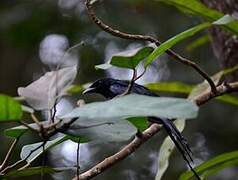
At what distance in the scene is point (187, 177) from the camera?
1459 millimetres

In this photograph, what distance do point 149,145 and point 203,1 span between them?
57.3 inches

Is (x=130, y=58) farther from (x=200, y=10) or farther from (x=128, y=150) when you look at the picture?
(x=200, y=10)

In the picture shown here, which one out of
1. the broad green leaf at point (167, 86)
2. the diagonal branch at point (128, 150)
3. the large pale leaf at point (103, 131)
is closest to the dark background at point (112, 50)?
the broad green leaf at point (167, 86)

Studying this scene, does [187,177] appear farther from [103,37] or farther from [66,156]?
[103,37]

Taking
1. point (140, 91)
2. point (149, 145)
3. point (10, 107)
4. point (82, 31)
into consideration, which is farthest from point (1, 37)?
point (10, 107)

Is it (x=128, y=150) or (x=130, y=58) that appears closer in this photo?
(x=130, y=58)

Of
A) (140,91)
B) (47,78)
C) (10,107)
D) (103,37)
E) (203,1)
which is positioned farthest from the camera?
(103,37)

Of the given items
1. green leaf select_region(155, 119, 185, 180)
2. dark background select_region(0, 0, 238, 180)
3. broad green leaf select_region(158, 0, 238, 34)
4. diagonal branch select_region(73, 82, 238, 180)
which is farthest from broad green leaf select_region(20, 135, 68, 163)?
dark background select_region(0, 0, 238, 180)

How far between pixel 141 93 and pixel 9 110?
387mm

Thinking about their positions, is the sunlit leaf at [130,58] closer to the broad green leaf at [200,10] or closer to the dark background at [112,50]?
the broad green leaf at [200,10]

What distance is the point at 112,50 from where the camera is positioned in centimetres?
350

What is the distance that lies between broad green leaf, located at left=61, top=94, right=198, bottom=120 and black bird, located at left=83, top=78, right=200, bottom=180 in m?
0.31

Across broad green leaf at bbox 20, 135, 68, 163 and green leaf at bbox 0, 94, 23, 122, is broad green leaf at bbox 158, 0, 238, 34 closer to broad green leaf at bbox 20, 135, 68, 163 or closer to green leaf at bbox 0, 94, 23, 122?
broad green leaf at bbox 20, 135, 68, 163

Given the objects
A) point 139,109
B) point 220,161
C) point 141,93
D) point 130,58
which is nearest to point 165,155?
point 220,161
